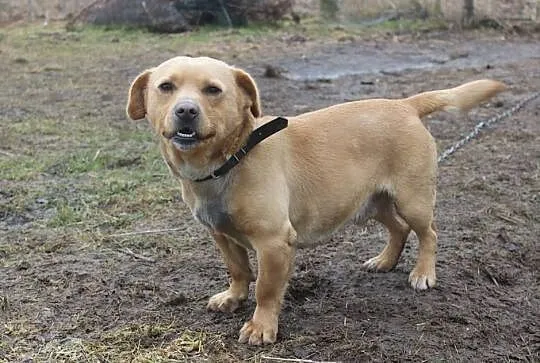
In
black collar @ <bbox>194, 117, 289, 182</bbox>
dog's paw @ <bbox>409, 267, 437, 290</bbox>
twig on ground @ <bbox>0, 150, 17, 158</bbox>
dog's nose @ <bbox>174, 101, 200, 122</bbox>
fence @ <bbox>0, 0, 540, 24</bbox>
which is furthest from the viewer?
fence @ <bbox>0, 0, 540, 24</bbox>

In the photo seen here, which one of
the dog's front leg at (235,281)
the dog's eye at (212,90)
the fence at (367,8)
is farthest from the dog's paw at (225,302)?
the fence at (367,8)

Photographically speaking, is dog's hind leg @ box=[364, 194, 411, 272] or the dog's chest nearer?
the dog's chest

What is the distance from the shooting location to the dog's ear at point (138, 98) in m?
4.27

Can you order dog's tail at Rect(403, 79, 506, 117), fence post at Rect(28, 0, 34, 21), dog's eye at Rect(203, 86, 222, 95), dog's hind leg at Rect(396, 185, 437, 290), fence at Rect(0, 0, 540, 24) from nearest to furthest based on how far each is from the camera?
dog's eye at Rect(203, 86, 222, 95)
dog's hind leg at Rect(396, 185, 437, 290)
dog's tail at Rect(403, 79, 506, 117)
fence at Rect(0, 0, 540, 24)
fence post at Rect(28, 0, 34, 21)

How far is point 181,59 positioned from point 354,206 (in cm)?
134

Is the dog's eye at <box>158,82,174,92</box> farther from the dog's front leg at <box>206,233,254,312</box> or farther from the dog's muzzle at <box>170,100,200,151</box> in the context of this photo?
the dog's front leg at <box>206,233,254,312</box>

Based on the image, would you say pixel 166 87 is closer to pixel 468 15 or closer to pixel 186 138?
pixel 186 138

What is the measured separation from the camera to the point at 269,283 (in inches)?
166

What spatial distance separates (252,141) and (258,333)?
96 cm

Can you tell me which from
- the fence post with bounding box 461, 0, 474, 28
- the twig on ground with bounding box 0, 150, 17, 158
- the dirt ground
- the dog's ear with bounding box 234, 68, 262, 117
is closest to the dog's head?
the dog's ear with bounding box 234, 68, 262, 117

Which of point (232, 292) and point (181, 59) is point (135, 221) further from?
point (181, 59)

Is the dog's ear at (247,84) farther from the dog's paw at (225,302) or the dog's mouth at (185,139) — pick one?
the dog's paw at (225,302)

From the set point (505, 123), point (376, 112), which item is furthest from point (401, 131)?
point (505, 123)

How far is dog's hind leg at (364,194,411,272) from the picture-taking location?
522cm
